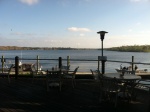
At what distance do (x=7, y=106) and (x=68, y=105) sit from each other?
1378mm

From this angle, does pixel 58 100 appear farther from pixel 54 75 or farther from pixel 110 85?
pixel 54 75

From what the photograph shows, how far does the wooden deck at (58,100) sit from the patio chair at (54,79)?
223mm

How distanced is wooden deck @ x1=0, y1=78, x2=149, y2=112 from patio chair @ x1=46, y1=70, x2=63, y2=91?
0.73ft

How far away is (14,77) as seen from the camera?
10.5 metres

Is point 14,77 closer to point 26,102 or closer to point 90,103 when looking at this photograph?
point 26,102

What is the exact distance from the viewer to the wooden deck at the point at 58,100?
218 inches

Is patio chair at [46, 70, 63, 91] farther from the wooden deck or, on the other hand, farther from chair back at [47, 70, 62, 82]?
the wooden deck

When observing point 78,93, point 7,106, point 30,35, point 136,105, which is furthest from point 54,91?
point 30,35

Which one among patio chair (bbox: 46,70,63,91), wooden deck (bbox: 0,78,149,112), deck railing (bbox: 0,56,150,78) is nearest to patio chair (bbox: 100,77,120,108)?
wooden deck (bbox: 0,78,149,112)

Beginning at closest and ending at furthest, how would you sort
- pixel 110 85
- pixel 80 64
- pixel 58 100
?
1. pixel 110 85
2. pixel 58 100
3. pixel 80 64

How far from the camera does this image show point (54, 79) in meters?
7.78

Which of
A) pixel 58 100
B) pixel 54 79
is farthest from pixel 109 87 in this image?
pixel 54 79

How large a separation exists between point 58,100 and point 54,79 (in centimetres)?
146

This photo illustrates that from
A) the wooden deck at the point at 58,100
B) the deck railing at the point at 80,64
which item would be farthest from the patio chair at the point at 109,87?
the deck railing at the point at 80,64
